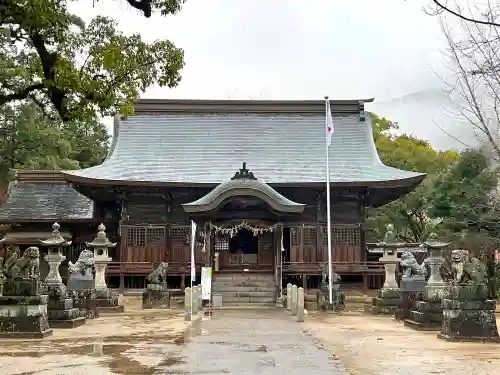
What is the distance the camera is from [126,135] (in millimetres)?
29625

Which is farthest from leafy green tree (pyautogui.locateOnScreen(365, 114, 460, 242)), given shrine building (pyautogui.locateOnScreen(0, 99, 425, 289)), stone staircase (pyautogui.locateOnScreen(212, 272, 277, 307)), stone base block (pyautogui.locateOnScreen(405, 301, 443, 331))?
stone base block (pyautogui.locateOnScreen(405, 301, 443, 331))

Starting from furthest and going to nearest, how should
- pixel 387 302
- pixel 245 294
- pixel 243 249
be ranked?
pixel 243 249 → pixel 245 294 → pixel 387 302

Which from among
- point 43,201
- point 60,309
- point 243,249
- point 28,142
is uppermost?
point 28,142

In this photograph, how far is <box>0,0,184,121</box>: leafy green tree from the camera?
7855 mm

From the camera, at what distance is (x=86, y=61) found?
877 centimetres

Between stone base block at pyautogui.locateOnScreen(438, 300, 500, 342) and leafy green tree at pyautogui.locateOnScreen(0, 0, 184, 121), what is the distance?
281 inches

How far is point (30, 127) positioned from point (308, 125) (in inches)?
632

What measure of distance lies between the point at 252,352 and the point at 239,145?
783 inches

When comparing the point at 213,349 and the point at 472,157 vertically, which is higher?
the point at 472,157

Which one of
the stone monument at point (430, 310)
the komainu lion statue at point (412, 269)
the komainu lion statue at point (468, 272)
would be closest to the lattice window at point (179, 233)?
the komainu lion statue at point (412, 269)

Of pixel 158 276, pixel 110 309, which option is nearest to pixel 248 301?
pixel 158 276

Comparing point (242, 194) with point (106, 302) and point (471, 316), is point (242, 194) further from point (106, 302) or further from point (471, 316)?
point (471, 316)

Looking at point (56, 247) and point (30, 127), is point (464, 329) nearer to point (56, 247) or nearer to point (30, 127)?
point (56, 247)

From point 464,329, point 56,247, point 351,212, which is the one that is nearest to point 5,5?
point 464,329
